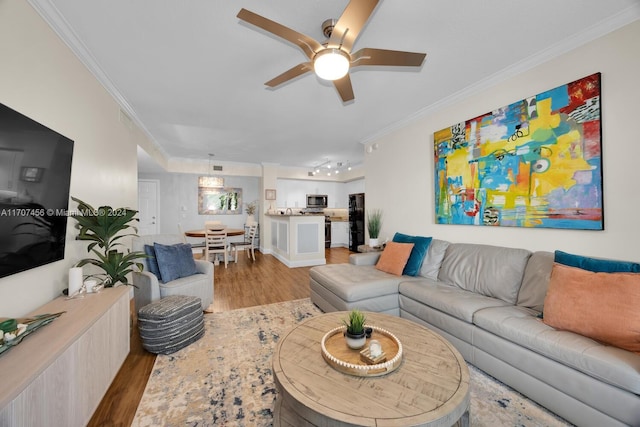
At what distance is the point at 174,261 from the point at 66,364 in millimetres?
1747

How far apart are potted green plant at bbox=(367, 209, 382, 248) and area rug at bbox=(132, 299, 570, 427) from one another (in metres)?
2.33

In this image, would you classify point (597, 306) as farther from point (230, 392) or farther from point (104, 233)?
point (104, 233)

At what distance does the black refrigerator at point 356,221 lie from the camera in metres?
7.51

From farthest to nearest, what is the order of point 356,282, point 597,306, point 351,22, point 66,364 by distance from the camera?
point 356,282, point 597,306, point 351,22, point 66,364

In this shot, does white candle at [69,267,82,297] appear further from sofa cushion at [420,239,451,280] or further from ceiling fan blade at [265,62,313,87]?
sofa cushion at [420,239,451,280]

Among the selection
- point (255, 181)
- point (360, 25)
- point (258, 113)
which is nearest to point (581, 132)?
point (360, 25)

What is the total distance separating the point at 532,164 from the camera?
2387mm

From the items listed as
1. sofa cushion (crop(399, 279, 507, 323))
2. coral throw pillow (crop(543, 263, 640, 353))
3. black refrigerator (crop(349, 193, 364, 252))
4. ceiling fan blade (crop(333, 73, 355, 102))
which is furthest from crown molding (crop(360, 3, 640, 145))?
black refrigerator (crop(349, 193, 364, 252))

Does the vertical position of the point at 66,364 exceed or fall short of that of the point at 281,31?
it falls short

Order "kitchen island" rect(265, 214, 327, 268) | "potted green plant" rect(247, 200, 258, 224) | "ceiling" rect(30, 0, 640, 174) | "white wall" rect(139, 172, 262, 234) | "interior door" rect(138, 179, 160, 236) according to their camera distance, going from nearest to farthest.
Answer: "ceiling" rect(30, 0, 640, 174), "kitchen island" rect(265, 214, 327, 268), "interior door" rect(138, 179, 160, 236), "white wall" rect(139, 172, 262, 234), "potted green plant" rect(247, 200, 258, 224)

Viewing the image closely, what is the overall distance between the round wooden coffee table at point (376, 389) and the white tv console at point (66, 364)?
102cm

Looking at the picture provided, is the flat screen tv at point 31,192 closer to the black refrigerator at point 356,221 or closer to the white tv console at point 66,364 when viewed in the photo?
the white tv console at point 66,364

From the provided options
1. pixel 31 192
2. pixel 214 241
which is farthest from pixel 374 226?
pixel 31 192

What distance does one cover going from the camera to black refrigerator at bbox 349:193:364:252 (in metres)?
7.51
